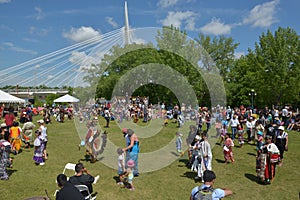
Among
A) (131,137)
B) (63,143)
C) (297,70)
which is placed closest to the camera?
(131,137)

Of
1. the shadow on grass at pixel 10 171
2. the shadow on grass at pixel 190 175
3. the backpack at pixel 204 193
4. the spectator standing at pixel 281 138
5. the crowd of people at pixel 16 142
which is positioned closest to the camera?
the backpack at pixel 204 193

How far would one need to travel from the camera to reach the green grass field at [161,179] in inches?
276

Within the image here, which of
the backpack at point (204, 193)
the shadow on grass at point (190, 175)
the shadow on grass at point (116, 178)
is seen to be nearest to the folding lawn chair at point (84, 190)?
the backpack at point (204, 193)

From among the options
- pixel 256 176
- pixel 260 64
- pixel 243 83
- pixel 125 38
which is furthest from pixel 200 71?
pixel 243 83

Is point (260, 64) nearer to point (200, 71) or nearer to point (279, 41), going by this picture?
point (279, 41)

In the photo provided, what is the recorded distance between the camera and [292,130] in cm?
1872

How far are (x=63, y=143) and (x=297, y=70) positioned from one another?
2869cm

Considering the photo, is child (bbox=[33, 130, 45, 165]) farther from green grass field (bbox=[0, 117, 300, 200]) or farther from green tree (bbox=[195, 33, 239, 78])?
green tree (bbox=[195, 33, 239, 78])

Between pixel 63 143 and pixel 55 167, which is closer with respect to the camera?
pixel 55 167

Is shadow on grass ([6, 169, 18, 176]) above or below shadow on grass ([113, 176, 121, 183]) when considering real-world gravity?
above

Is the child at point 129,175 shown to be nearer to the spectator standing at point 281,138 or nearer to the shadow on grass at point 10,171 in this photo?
the shadow on grass at point 10,171

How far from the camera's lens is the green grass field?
7012mm

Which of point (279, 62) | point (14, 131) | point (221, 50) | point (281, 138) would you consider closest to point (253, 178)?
point (281, 138)

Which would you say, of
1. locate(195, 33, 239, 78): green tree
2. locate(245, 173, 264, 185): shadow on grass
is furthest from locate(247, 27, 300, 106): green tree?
locate(245, 173, 264, 185): shadow on grass
